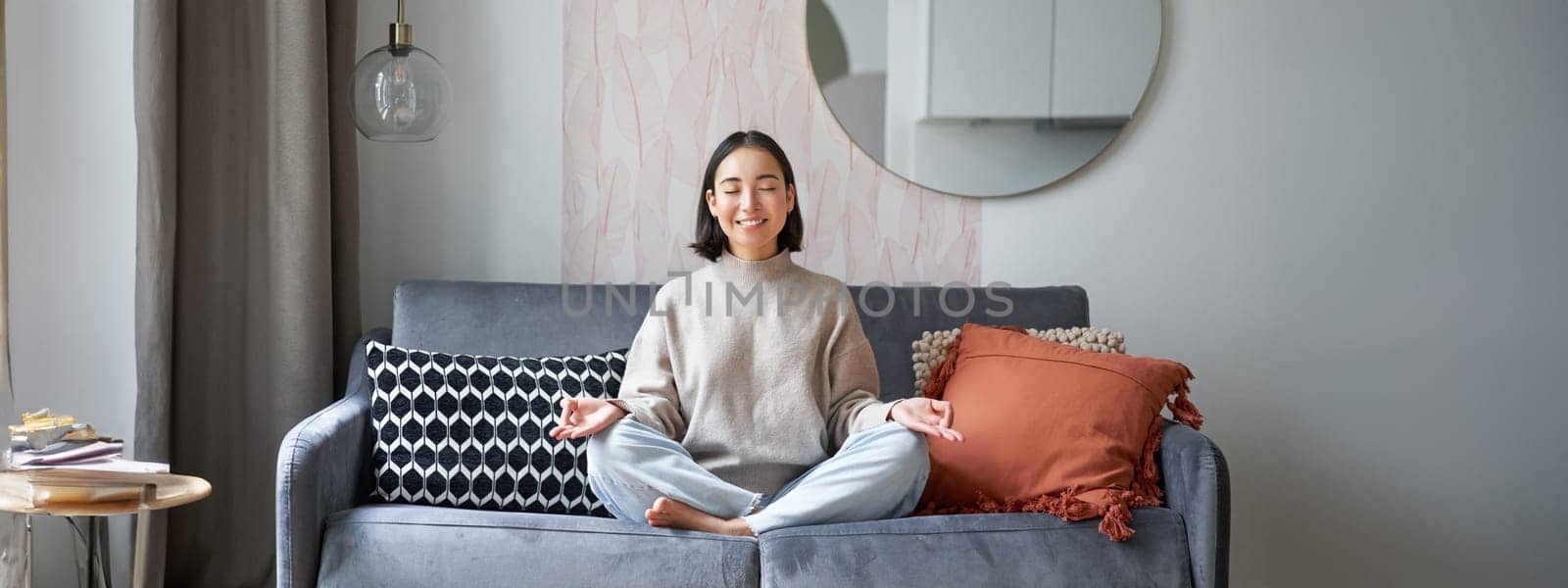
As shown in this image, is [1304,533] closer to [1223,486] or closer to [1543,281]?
[1543,281]

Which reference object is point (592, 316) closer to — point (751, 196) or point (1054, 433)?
point (751, 196)

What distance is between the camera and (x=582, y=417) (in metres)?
1.89

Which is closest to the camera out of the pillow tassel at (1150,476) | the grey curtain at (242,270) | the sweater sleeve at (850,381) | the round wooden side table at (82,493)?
the round wooden side table at (82,493)

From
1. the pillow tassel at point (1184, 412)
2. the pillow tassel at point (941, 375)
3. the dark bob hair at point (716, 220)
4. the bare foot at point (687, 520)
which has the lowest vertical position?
the bare foot at point (687, 520)

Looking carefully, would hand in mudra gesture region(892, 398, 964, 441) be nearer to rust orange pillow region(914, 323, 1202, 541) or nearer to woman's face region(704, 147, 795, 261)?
rust orange pillow region(914, 323, 1202, 541)

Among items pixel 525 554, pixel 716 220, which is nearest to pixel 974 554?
pixel 525 554

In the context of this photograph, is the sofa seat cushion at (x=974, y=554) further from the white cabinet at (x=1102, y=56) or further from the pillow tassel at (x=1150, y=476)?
the white cabinet at (x=1102, y=56)

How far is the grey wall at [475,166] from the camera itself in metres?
2.71

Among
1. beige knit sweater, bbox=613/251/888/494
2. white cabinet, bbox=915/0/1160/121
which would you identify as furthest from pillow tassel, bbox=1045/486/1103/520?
white cabinet, bbox=915/0/1160/121

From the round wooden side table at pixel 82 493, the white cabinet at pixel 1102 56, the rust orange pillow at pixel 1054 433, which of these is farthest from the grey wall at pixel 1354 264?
the round wooden side table at pixel 82 493

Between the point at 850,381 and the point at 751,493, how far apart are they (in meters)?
0.31

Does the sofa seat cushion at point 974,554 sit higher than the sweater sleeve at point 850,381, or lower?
lower

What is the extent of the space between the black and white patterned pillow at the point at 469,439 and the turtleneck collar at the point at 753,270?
36 centimetres

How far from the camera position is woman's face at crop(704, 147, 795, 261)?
2.12 metres
